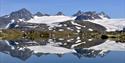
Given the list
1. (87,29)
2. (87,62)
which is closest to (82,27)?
(87,29)

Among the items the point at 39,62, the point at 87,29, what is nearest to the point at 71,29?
the point at 87,29

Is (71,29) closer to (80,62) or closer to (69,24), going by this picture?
(69,24)

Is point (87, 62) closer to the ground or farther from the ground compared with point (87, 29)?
farther from the ground

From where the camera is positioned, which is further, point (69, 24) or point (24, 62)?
point (69, 24)

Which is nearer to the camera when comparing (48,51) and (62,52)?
(62,52)

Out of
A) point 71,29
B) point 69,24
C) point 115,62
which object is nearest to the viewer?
point 115,62

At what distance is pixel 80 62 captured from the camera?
27.7 meters

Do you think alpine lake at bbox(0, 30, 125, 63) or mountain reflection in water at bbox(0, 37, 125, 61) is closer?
alpine lake at bbox(0, 30, 125, 63)

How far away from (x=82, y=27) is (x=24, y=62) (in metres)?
162

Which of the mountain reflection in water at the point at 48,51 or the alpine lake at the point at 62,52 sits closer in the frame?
the alpine lake at the point at 62,52

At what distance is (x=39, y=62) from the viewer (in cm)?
2802

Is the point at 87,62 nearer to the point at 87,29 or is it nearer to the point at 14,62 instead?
the point at 14,62

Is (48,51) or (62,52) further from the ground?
(62,52)

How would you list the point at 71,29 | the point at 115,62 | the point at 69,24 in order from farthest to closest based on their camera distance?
1. the point at 69,24
2. the point at 71,29
3. the point at 115,62
